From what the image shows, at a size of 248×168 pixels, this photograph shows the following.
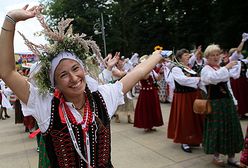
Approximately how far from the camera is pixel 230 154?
4211 millimetres

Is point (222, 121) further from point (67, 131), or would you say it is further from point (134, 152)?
point (67, 131)

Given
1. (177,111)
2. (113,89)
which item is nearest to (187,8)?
(177,111)

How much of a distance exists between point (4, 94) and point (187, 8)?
20221 mm

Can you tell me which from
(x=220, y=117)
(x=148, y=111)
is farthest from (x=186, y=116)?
(x=148, y=111)

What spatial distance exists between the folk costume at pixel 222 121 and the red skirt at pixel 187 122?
894 mm

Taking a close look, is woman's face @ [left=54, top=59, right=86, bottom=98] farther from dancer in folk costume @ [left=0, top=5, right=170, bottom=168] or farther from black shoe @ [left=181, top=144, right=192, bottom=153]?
black shoe @ [left=181, top=144, right=192, bottom=153]

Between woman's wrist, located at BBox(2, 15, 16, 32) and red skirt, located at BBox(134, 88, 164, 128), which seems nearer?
woman's wrist, located at BBox(2, 15, 16, 32)

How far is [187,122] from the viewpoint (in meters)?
5.18

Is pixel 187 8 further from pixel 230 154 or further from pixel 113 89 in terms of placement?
pixel 113 89

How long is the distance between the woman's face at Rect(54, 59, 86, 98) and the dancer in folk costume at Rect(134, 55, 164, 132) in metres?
4.71

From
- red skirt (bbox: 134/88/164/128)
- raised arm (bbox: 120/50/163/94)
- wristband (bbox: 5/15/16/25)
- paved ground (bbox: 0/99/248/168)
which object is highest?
wristband (bbox: 5/15/16/25)

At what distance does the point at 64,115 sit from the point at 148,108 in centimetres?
499

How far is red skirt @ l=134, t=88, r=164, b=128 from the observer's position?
6.66 meters

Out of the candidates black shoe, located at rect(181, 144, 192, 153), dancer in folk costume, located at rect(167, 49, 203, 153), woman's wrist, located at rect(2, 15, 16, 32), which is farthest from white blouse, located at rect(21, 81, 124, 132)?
black shoe, located at rect(181, 144, 192, 153)
